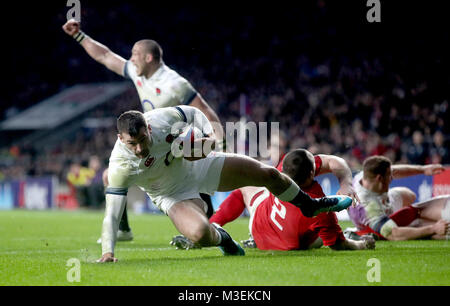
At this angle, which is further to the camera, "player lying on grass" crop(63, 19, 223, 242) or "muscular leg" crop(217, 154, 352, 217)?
"player lying on grass" crop(63, 19, 223, 242)

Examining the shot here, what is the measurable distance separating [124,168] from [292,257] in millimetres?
1623

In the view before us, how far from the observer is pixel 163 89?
7750 millimetres

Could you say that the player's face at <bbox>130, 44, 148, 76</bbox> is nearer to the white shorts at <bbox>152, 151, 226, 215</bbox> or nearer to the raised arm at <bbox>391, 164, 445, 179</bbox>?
the white shorts at <bbox>152, 151, 226, 215</bbox>

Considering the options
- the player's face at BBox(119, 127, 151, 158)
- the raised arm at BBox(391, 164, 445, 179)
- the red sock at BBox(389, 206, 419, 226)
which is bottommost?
the red sock at BBox(389, 206, 419, 226)

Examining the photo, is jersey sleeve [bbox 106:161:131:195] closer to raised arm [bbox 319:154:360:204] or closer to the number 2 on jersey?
the number 2 on jersey

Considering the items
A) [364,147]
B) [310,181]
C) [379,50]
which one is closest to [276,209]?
[310,181]

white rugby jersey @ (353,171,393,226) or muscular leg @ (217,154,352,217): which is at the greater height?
muscular leg @ (217,154,352,217)

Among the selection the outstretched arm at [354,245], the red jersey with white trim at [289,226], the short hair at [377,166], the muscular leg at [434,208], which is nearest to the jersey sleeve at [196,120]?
the red jersey with white trim at [289,226]

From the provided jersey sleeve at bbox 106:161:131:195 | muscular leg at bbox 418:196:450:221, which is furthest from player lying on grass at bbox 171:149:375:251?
muscular leg at bbox 418:196:450:221

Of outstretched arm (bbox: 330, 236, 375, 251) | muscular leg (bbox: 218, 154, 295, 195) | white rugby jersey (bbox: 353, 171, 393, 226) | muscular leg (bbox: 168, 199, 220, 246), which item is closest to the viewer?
muscular leg (bbox: 218, 154, 295, 195)

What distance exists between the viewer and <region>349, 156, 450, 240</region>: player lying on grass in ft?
23.7

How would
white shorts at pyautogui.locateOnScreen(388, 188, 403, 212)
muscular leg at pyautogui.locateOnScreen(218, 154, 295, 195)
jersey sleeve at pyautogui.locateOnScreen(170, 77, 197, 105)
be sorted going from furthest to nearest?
white shorts at pyautogui.locateOnScreen(388, 188, 403, 212)
jersey sleeve at pyautogui.locateOnScreen(170, 77, 197, 105)
muscular leg at pyautogui.locateOnScreen(218, 154, 295, 195)

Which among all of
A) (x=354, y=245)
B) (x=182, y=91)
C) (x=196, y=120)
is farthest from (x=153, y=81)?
(x=354, y=245)

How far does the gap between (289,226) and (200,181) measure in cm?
93
